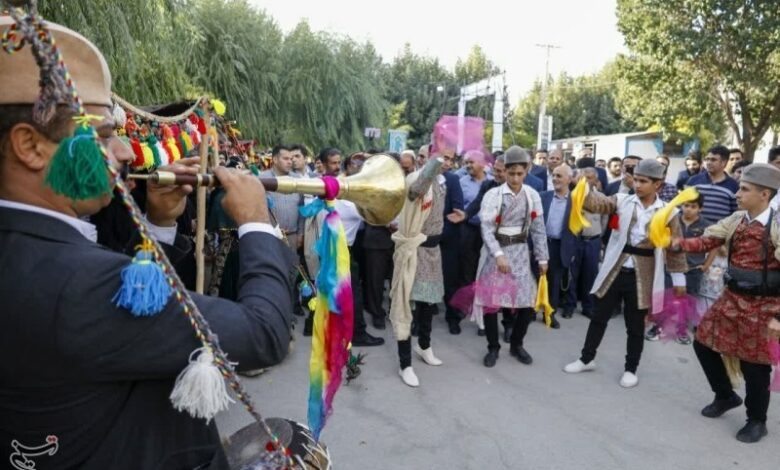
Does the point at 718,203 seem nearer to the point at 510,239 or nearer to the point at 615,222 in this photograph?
the point at 615,222

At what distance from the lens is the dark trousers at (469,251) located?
6.19 metres

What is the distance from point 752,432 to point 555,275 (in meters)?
2.90

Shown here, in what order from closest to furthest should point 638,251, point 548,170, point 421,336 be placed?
point 638,251 < point 421,336 < point 548,170

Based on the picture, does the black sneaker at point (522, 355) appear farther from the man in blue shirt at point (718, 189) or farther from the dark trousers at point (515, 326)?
the man in blue shirt at point (718, 189)

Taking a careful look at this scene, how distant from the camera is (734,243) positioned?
12.5ft

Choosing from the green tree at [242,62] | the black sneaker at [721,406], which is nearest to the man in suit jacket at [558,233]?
the black sneaker at [721,406]

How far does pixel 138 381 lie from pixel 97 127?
0.54 m

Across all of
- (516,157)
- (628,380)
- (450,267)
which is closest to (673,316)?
(628,380)

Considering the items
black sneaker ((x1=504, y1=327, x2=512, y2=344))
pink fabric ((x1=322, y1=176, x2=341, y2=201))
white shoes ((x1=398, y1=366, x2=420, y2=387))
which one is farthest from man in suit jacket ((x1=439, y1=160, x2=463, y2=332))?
pink fabric ((x1=322, y1=176, x2=341, y2=201))

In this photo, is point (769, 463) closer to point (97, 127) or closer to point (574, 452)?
point (574, 452)

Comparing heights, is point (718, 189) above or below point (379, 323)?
above

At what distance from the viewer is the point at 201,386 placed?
1.07 metres

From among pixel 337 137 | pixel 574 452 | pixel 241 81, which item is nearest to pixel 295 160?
pixel 574 452

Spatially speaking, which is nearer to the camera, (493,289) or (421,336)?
(493,289)
